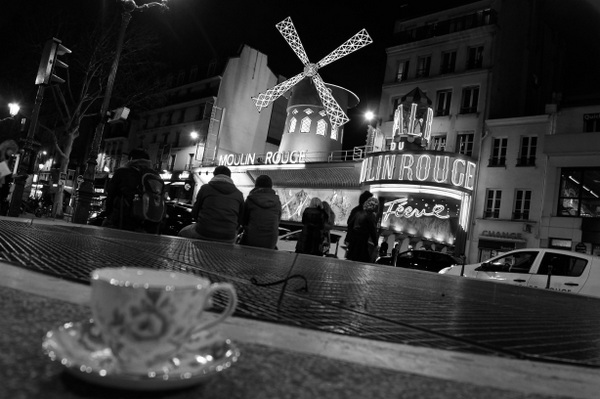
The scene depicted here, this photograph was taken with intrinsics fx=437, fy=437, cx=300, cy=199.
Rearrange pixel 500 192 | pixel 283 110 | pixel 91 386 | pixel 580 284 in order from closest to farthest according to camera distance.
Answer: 1. pixel 91 386
2. pixel 580 284
3. pixel 500 192
4. pixel 283 110

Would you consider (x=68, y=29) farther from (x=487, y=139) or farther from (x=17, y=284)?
(x=17, y=284)

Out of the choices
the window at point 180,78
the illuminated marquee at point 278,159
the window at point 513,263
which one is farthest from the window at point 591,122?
the window at point 180,78

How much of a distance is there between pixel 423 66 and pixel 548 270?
18744 millimetres

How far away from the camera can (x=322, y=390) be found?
54 centimetres

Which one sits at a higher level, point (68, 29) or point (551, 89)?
point (551, 89)

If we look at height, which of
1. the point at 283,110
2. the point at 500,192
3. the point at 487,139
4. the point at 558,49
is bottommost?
the point at 500,192

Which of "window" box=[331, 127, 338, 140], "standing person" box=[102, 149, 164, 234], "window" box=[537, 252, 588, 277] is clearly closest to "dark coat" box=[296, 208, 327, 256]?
"standing person" box=[102, 149, 164, 234]

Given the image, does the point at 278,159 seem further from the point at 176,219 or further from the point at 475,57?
the point at 176,219

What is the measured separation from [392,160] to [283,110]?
18814 mm

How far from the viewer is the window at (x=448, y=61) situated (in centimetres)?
2308

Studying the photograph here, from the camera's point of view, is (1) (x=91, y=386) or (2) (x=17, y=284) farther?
(2) (x=17, y=284)

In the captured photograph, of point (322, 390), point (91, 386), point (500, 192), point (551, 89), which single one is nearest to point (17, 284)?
point (91, 386)

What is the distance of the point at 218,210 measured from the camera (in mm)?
5492

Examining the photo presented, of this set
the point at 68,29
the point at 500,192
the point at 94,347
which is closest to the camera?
the point at 94,347
